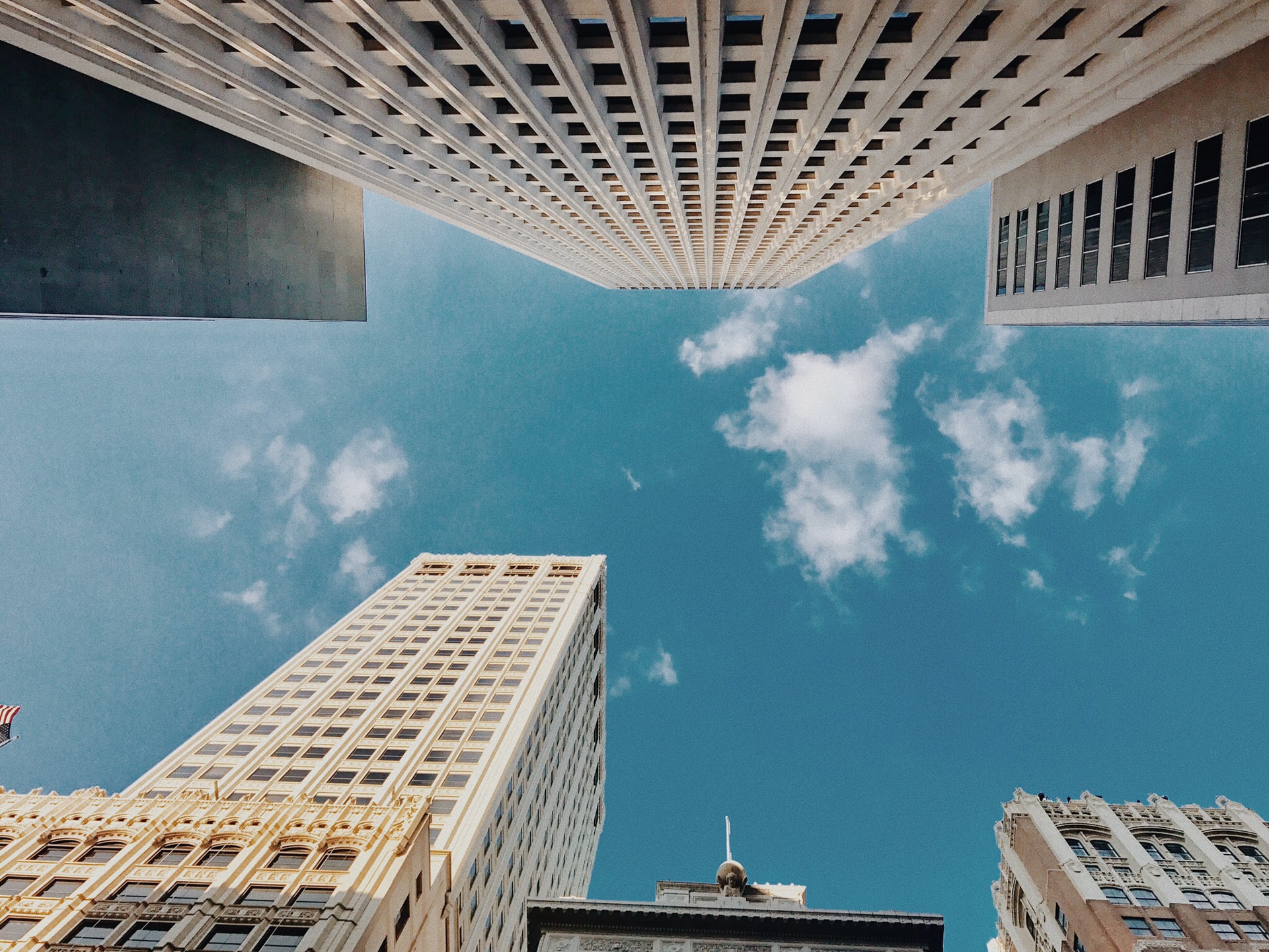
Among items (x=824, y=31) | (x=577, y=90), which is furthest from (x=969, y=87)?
(x=577, y=90)

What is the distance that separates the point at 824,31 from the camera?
25594 millimetres

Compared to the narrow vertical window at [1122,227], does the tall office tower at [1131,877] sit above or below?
below

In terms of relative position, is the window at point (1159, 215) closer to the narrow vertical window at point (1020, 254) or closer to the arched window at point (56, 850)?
the narrow vertical window at point (1020, 254)

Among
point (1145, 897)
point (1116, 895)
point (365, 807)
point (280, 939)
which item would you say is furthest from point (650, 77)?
point (1145, 897)

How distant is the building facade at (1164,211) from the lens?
26000 mm

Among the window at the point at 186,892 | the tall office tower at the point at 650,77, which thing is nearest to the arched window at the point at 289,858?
the window at the point at 186,892

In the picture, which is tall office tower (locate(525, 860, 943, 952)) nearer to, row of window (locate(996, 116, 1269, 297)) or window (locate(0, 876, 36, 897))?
window (locate(0, 876, 36, 897))

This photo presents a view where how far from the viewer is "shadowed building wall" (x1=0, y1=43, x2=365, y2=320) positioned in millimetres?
23391

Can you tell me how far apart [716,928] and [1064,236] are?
42.9 metres

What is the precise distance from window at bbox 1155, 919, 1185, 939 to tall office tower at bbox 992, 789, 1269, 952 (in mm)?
42

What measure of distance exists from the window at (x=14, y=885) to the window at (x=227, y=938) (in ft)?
29.1

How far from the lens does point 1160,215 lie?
3131 centimetres

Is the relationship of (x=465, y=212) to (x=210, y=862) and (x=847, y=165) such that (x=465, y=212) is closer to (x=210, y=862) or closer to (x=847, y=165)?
(x=847, y=165)

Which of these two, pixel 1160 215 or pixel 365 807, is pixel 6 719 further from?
pixel 1160 215
